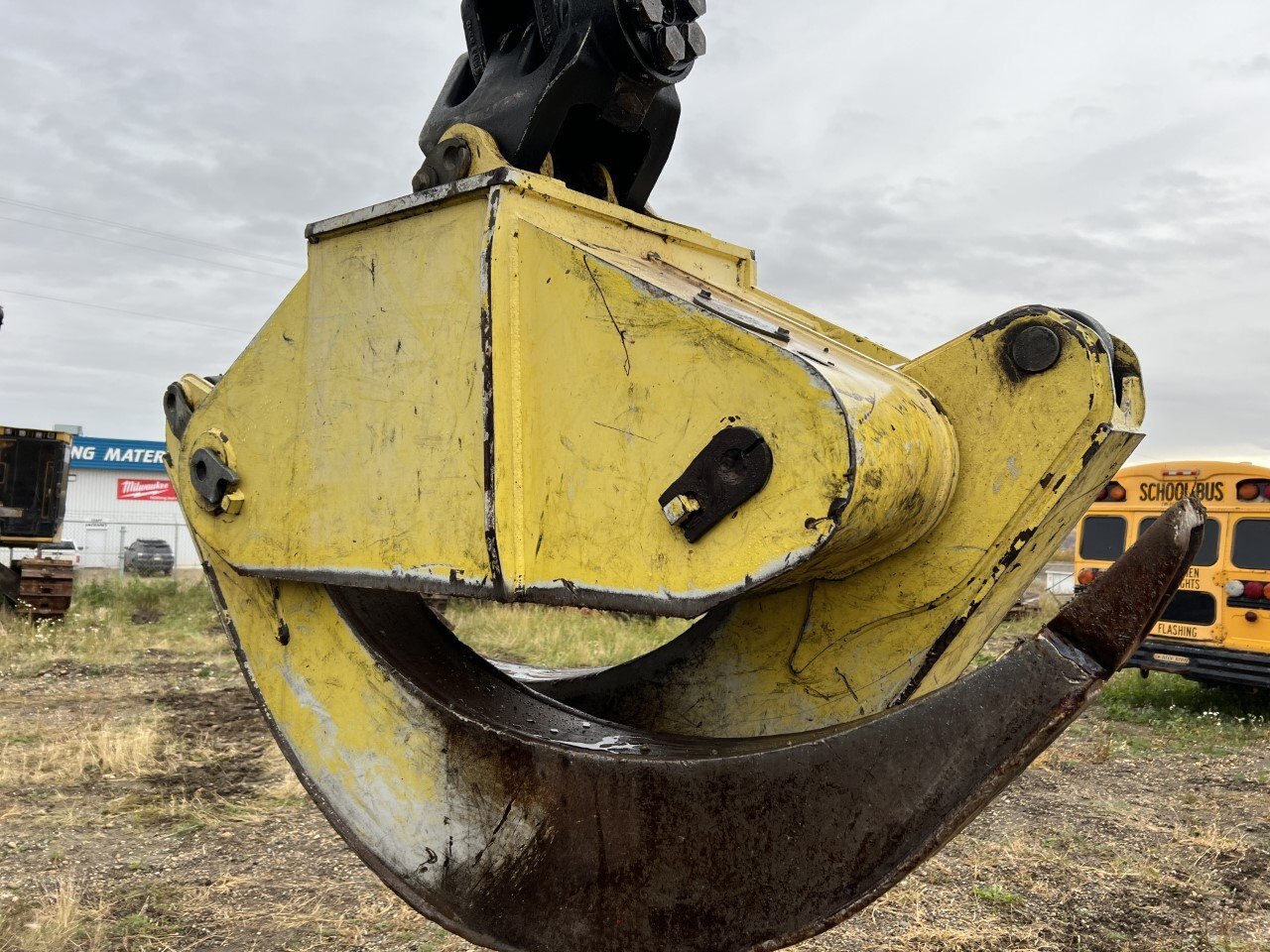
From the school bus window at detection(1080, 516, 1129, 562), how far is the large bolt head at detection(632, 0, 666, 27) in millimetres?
9183

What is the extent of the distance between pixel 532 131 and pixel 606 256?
52 centimetres

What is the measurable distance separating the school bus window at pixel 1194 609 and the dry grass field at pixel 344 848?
2.60ft

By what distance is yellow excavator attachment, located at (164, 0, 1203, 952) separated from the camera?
5.20ft

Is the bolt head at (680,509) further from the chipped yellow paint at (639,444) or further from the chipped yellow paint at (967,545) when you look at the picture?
the chipped yellow paint at (967,545)

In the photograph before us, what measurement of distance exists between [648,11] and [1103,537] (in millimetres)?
9407

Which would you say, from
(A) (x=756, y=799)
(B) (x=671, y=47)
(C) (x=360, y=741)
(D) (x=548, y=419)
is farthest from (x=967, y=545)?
(C) (x=360, y=741)

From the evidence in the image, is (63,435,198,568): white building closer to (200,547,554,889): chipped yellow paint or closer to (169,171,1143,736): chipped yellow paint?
(200,547,554,889): chipped yellow paint

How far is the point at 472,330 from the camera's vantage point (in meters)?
1.92

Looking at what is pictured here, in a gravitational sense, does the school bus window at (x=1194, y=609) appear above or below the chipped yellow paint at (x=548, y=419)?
below

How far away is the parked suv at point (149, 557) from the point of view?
28.0 meters

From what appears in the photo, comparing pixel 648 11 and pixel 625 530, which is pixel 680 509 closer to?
pixel 625 530

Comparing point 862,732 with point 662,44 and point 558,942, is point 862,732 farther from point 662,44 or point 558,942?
point 662,44

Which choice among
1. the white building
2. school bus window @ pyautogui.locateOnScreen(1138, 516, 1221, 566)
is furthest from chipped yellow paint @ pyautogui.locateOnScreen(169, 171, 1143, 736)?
the white building

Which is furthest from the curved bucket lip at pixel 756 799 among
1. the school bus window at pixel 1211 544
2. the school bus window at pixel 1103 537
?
the school bus window at pixel 1103 537
